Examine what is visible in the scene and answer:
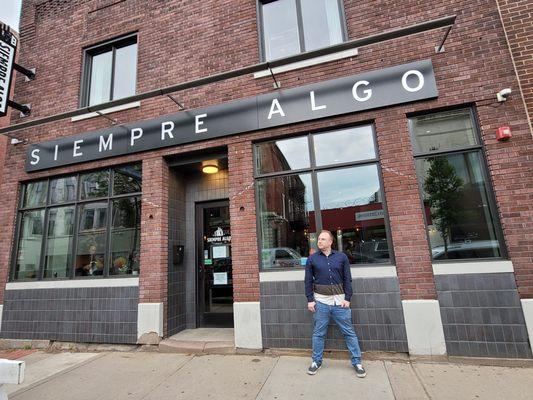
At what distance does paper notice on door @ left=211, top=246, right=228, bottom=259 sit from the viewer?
23.6ft

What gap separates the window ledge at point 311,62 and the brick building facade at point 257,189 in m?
0.04

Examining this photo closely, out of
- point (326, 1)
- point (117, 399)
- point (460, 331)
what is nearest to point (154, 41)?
point (326, 1)

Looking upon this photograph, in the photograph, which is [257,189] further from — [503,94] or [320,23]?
[503,94]

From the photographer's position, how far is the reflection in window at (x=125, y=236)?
22.0 ft

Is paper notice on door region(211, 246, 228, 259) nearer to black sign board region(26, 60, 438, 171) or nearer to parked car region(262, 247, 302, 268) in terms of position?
parked car region(262, 247, 302, 268)

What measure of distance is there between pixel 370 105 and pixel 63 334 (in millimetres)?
7392

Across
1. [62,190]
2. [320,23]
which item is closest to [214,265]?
[62,190]

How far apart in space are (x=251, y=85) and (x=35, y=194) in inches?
228

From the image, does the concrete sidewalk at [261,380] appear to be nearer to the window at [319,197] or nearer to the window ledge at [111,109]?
the window at [319,197]

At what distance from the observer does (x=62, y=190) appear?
7578 mm

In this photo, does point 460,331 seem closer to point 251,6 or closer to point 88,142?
point 251,6

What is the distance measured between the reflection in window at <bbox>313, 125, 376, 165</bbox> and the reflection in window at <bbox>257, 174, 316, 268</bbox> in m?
0.49

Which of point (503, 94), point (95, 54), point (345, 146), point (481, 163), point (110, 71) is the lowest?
point (481, 163)

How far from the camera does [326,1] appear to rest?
6461 mm
